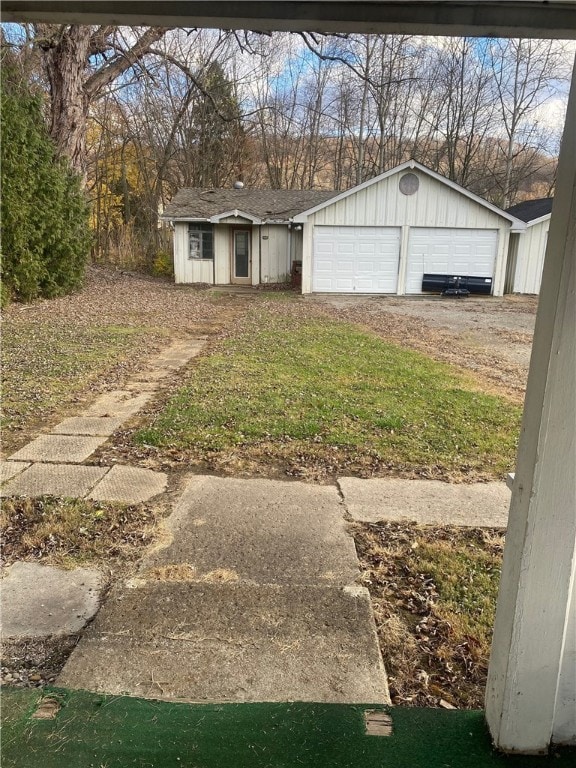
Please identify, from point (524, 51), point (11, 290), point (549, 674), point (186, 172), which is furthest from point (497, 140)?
point (549, 674)

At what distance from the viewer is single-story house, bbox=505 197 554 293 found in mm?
19469

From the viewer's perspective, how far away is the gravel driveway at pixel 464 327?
8021 mm

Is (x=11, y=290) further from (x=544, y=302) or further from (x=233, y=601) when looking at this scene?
(x=544, y=302)

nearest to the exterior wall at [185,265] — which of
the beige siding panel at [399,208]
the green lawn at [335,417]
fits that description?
the beige siding panel at [399,208]

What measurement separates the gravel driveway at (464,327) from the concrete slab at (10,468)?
5.13 metres

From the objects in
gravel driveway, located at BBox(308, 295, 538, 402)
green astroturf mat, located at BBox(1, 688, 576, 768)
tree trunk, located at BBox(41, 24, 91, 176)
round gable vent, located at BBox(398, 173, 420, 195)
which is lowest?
gravel driveway, located at BBox(308, 295, 538, 402)

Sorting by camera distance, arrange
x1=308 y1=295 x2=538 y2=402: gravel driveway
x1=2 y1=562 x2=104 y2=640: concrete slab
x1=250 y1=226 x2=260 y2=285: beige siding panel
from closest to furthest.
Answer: x1=2 y1=562 x2=104 y2=640: concrete slab < x1=308 y1=295 x2=538 y2=402: gravel driveway < x1=250 y1=226 x2=260 y2=285: beige siding panel

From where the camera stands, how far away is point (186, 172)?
27203 millimetres

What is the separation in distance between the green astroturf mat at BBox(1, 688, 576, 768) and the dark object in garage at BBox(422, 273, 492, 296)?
714 inches

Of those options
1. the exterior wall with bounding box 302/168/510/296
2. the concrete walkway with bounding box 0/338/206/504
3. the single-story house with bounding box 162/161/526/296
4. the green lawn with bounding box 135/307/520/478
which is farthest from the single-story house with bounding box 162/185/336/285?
the concrete walkway with bounding box 0/338/206/504

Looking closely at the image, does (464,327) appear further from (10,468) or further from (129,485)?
(10,468)

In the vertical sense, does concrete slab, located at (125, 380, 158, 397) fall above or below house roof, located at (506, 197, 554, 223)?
below

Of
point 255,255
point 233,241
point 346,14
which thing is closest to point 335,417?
point 346,14

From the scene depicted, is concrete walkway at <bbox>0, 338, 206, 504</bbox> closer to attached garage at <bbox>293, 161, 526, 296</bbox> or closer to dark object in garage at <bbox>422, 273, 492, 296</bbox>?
attached garage at <bbox>293, 161, 526, 296</bbox>
